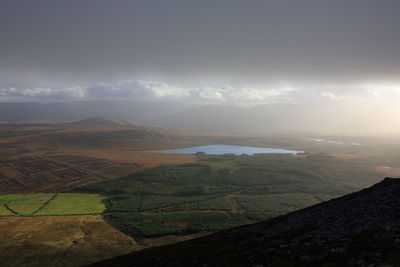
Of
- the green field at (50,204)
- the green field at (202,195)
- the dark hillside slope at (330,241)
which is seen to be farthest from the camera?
the green field at (50,204)

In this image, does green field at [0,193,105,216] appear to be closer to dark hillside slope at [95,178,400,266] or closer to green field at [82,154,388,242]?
green field at [82,154,388,242]

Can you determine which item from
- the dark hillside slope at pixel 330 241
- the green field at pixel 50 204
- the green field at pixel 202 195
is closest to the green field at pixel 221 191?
the green field at pixel 202 195

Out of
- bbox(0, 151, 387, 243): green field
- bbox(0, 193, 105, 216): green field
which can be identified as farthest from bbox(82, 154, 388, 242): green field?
bbox(0, 193, 105, 216): green field

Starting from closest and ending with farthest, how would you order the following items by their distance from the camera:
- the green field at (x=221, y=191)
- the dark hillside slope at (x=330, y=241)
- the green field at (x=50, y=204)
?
the dark hillside slope at (x=330, y=241)
the green field at (x=221, y=191)
the green field at (x=50, y=204)

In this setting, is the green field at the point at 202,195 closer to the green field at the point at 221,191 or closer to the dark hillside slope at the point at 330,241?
the green field at the point at 221,191

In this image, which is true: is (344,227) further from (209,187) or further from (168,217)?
(209,187)

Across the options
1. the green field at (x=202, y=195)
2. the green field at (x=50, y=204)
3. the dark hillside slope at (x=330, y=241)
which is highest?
the dark hillside slope at (x=330, y=241)

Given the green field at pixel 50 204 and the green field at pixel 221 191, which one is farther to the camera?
the green field at pixel 50 204
